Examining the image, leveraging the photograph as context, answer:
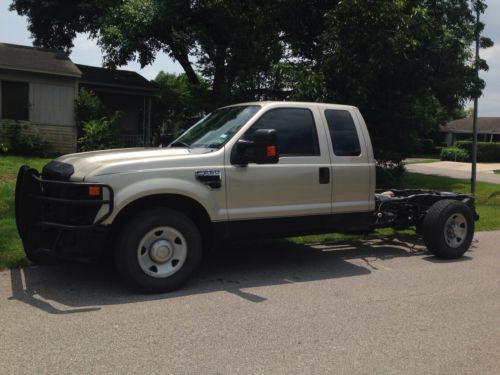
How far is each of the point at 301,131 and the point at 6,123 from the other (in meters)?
13.7

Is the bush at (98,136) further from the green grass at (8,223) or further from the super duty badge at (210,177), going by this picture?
the super duty badge at (210,177)

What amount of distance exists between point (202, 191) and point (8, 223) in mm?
4016

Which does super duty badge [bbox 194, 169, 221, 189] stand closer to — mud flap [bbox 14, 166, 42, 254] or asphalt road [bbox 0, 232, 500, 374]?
asphalt road [bbox 0, 232, 500, 374]

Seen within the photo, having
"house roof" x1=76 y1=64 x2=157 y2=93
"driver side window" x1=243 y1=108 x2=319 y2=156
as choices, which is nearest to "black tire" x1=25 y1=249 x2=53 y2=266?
"driver side window" x1=243 y1=108 x2=319 y2=156

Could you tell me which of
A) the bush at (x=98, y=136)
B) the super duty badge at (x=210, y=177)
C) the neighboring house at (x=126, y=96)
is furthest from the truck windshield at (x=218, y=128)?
the neighboring house at (x=126, y=96)

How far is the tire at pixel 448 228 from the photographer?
7316 mm

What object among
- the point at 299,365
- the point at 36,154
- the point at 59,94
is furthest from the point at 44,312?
the point at 59,94

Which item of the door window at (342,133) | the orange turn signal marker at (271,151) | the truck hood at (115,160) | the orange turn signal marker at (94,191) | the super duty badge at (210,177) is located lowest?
the orange turn signal marker at (94,191)

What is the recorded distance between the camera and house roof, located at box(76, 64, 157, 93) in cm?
2111

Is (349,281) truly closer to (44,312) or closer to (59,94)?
(44,312)

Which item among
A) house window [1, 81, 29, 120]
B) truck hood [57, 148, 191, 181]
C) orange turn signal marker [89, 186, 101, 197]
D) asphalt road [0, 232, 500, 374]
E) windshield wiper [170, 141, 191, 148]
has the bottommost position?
asphalt road [0, 232, 500, 374]

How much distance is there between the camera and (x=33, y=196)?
216 inches

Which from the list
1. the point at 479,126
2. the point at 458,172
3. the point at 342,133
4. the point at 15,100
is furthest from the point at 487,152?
the point at 342,133

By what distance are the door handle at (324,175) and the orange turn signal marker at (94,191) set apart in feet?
8.65
